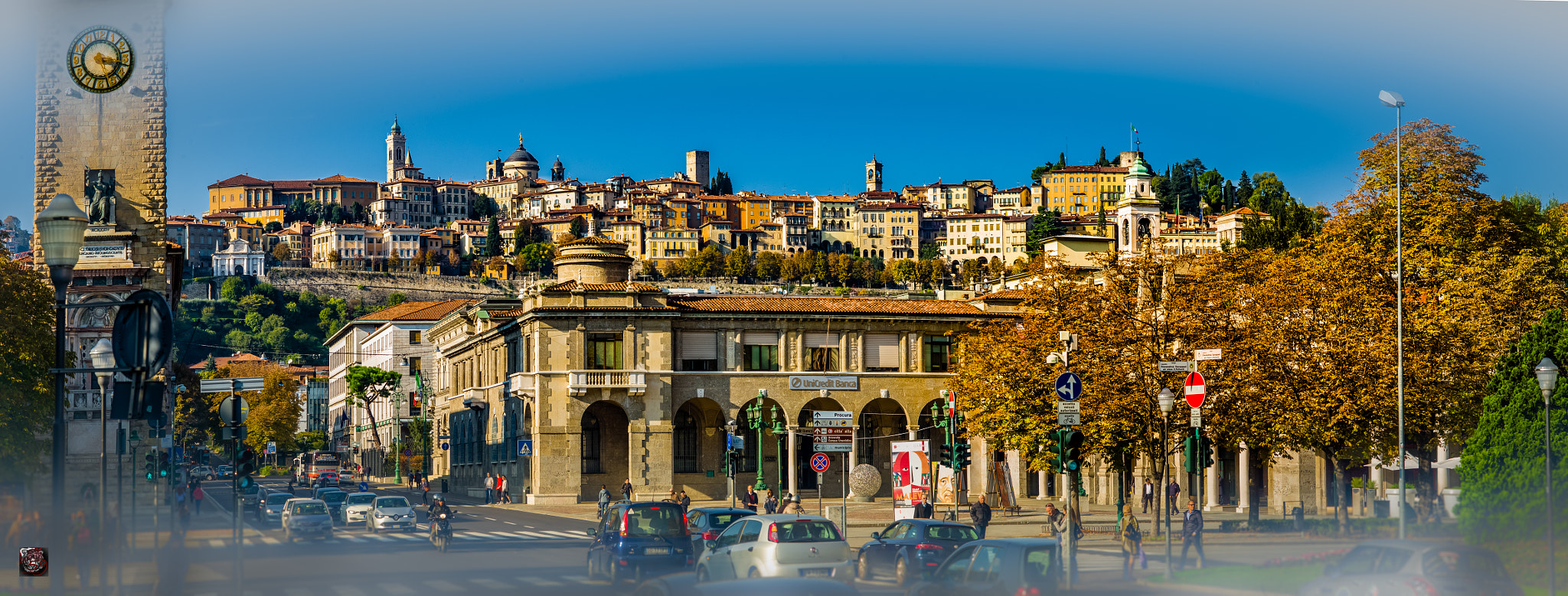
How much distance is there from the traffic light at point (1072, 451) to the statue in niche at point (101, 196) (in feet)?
147

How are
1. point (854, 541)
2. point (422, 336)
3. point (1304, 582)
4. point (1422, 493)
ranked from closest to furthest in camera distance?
point (1304, 582), point (854, 541), point (1422, 493), point (422, 336)

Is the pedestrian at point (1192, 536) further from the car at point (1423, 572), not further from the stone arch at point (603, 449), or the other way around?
the stone arch at point (603, 449)

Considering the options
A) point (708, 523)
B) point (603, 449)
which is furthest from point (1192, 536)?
point (603, 449)

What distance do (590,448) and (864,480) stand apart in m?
14.1

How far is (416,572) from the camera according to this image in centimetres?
2983

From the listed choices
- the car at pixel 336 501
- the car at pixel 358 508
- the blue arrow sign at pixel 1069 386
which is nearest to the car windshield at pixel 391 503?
the car at pixel 358 508

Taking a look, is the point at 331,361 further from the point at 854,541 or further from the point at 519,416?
the point at 854,541

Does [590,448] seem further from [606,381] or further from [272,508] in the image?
[272,508]

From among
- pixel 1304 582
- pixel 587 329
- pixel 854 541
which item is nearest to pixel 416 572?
pixel 854 541

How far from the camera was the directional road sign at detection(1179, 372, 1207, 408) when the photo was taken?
1133 inches

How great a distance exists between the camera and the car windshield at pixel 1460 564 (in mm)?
18605

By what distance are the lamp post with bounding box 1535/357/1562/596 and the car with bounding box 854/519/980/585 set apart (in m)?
9.87

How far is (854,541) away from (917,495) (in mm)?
2196

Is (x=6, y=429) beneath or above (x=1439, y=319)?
beneath
